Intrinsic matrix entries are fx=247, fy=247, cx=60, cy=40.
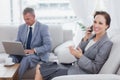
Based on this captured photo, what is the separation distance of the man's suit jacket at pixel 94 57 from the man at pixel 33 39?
2.83ft

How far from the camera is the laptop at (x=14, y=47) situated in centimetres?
304

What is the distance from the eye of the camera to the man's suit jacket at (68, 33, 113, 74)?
93.9 inches

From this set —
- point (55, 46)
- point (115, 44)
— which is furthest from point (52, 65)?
point (55, 46)

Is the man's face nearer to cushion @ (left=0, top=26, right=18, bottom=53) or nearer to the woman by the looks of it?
cushion @ (left=0, top=26, right=18, bottom=53)

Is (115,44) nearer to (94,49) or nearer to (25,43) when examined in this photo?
(94,49)

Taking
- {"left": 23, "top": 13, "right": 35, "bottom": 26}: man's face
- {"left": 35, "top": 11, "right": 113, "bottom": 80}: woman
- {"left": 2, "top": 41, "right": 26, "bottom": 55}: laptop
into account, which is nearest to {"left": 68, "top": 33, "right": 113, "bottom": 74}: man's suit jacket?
{"left": 35, "top": 11, "right": 113, "bottom": 80}: woman

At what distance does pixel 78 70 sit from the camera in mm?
2566

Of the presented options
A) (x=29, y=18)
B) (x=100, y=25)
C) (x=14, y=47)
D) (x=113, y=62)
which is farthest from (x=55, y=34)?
(x=113, y=62)

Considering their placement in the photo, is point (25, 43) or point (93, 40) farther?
point (25, 43)

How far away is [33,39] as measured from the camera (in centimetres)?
344

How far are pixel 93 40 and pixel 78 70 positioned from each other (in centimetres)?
38

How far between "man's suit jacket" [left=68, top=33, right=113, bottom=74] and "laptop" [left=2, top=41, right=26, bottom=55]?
0.79m

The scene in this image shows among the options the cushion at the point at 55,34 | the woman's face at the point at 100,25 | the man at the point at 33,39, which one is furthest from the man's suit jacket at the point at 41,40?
the woman's face at the point at 100,25

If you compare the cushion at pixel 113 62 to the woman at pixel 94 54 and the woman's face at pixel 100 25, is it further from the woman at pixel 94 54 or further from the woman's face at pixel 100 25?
the woman's face at pixel 100 25
